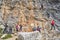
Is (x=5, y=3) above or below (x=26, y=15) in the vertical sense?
above

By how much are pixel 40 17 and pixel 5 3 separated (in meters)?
5.37

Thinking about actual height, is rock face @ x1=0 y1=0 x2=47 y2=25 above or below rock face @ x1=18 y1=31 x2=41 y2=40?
below

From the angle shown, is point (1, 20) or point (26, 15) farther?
point (26, 15)

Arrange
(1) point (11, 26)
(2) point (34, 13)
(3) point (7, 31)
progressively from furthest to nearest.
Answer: (2) point (34, 13) < (1) point (11, 26) < (3) point (7, 31)

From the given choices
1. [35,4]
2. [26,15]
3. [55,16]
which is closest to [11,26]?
[26,15]

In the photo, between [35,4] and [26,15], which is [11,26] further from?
[35,4]

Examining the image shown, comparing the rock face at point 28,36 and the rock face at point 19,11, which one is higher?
the rock face at point 28,36

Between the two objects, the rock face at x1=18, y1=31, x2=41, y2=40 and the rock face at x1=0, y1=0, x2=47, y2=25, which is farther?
the rock face at x1=0, y1=0, x2=47, y2=25

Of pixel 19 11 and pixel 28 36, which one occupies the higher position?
pixel 28 36

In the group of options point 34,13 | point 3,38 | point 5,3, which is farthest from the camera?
point 34,13

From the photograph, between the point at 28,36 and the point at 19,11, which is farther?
the point at 19,11

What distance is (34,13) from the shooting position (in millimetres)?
27922

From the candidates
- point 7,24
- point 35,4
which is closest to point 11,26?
point 7,24

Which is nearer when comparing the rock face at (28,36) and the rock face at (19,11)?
the rock face at (28,36)
